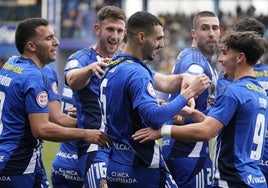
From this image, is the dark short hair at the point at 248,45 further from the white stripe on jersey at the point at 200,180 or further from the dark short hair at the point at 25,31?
the white stripe on jersey at the point at 200,180

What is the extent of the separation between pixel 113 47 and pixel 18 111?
2225 mm

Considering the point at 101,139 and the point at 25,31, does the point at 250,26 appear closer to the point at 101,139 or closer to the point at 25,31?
the point at 101,139

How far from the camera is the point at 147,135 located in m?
6.84

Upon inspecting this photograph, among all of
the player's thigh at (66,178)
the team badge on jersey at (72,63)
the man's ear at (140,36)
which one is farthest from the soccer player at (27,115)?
the player's thigh at (66,178)

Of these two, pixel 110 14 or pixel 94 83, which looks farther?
pixel 110 14

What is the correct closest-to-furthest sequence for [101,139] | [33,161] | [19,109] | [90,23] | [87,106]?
1. [101,139]
2. [19,109]
3. [33,161]
4. [87,106]
5. [90,23]

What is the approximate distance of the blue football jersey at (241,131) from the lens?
6.70 m

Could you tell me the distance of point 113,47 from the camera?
9.32 m

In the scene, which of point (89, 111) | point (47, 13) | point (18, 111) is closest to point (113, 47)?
point (89, 111)

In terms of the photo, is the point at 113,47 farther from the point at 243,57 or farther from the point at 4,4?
the point at 4,4

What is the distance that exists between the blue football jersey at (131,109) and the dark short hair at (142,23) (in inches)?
11.5

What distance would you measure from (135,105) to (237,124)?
0.95 meters

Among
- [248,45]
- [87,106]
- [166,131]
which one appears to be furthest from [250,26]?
[166,131]

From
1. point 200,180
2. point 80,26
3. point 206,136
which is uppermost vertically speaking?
point 206,136
